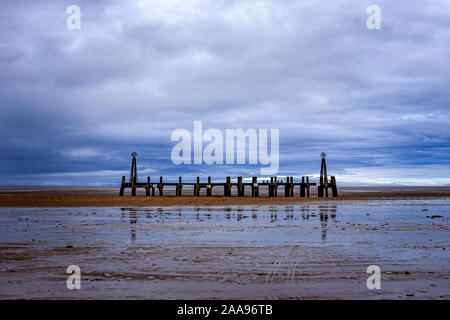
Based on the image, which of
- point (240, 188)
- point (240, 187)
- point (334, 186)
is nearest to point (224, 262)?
point (240, 187)

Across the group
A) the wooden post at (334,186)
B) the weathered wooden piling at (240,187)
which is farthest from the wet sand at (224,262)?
the wooden post at (334,186)

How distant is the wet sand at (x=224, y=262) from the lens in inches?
240

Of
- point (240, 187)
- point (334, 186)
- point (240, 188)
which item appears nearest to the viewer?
point (240, 187)

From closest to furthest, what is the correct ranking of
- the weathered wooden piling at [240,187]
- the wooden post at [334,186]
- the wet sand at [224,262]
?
the wet sand at [224,262]
the weathered wooden piling at [240,187]
the wooden post at [334,186]

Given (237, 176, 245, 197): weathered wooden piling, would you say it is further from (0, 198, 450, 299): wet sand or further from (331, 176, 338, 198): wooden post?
(0, 198, 450, 299): wet sand

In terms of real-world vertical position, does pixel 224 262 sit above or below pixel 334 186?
below

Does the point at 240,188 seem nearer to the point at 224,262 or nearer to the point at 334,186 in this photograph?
the point at 334,186

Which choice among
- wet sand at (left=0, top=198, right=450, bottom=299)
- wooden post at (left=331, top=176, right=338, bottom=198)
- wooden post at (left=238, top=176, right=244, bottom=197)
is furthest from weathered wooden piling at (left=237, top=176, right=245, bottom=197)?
wet sand at (left=0, top=198, right=450, bottom=299)

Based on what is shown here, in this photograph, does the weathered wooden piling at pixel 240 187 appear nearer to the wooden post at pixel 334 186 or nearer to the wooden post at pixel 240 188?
the wooden post at pixel 240 188

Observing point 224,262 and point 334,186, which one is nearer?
point 224,262

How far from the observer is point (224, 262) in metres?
8.29

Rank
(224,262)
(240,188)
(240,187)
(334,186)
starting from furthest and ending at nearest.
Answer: (334,186), (240,188), (240,187), (224,262)
